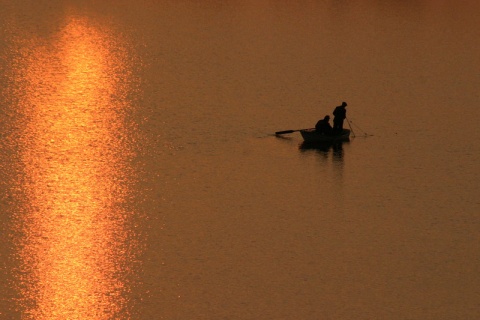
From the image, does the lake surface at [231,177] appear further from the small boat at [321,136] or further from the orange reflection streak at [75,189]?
the small boat at [321,136]

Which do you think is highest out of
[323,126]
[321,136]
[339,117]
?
[339,117]

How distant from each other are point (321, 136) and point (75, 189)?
863 centimetres

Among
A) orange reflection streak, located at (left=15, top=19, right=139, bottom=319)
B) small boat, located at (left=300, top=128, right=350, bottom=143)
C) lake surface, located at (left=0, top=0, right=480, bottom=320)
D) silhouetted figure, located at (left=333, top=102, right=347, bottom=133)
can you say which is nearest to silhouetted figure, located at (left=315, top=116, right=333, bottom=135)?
small boat, located at (left=300, top=128, right=350, bottom=143)

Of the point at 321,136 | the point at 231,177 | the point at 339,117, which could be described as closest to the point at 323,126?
the point at 321,136

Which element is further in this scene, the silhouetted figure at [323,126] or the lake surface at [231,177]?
the silhouetted figure at [323,126]

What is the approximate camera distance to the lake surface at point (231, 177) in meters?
22.3

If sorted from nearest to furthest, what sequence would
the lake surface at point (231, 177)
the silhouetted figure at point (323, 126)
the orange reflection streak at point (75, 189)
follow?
1. the orange reflection streak at point (75, 189)
2. the lake surface at point (231, 177)
3. the silhouetted figure at point (323, 126)

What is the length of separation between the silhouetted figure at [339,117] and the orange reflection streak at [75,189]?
570 cm

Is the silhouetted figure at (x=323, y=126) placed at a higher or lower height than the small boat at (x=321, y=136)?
higher

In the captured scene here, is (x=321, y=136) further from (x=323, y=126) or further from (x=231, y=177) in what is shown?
(x=231, y=177)

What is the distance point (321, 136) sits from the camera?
34.1 m

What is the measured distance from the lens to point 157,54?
1863 inches

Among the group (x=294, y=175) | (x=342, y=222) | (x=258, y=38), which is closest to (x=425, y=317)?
(x=342, y=222)

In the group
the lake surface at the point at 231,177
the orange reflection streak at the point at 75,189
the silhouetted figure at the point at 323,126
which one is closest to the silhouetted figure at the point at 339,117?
the silhouetted figure at the point at 323,126
